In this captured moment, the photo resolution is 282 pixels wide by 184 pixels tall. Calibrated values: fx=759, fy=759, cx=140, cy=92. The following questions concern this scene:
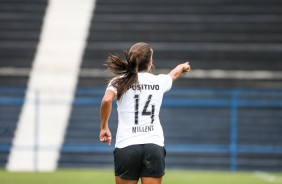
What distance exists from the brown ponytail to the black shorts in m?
0.43

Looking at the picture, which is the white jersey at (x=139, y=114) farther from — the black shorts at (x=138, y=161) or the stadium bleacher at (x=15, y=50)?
the stadium bleacher at (x=15, y=50)

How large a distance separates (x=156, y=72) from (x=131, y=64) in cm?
1289

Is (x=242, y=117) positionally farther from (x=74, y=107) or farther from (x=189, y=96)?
(x=74, y=107)

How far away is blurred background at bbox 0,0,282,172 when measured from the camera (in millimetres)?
16891

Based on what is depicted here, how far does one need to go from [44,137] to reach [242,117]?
460 cm

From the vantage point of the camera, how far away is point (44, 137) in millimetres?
17609

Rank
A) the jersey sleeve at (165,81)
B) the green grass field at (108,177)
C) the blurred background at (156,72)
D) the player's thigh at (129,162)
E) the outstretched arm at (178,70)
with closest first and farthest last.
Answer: the player's thigh at (129,162)
the jersey sleeve at (165,81)
the outstretched arm at (178,70)
the green grass field at (108,177)
the blurred background at (156,72)

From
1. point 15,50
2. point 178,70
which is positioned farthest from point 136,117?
point 15,50

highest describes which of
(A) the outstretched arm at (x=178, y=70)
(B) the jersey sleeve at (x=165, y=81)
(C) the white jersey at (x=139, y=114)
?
(A) the outstretched arm at (x=178, y=70)

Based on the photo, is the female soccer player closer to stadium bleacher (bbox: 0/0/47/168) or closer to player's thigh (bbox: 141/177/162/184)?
player's thigh (bbox: 141/177/162/184)

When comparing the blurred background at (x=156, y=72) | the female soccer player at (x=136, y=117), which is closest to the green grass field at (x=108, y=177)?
the blurred background at (x=156, y=72)

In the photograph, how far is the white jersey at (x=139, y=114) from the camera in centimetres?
578

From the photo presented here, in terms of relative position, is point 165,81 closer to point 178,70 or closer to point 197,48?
point 178,70

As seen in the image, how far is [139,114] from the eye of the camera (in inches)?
Result: 229
